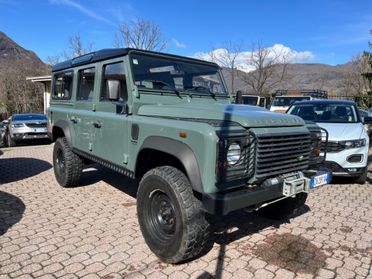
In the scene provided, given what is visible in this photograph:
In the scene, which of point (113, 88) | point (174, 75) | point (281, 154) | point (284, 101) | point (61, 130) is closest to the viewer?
point (281, 154)

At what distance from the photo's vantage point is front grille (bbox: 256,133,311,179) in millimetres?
3039

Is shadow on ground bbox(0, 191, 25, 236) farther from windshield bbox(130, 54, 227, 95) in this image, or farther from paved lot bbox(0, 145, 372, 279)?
windshield bbox(130, 54, 227, 95)

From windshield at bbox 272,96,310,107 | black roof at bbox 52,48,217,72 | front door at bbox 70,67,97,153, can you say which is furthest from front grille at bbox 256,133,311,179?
windshield at bbox 272,96,310,107

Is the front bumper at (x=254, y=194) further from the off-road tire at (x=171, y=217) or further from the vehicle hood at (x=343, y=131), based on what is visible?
the vehicle hood at (x=343, y=131)

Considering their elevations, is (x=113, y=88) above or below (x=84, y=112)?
above

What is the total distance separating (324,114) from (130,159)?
5188mm

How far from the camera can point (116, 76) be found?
425cm

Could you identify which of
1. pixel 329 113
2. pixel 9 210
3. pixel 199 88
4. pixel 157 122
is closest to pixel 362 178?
pixel 329 113

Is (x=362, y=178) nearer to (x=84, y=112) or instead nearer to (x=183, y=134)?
(x=183, y=134)

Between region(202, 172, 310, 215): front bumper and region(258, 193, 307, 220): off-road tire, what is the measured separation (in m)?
1.00

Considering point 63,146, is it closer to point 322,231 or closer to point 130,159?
point 130,159

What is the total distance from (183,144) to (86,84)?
9.29ft

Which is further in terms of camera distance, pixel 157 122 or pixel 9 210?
pixel 9 210

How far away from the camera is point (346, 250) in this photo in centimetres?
372
